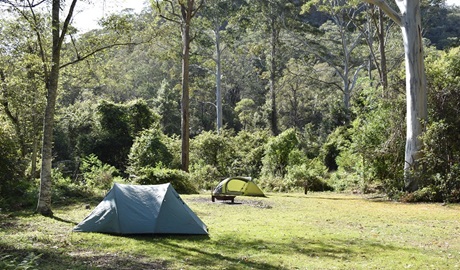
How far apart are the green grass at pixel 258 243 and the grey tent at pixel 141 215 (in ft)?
0.71

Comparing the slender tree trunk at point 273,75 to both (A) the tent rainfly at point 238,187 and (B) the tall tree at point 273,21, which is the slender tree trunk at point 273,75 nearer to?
(B) the tall tree at point 273,21

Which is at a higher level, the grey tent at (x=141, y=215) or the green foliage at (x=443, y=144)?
the green foliage at (x=443, y=144)

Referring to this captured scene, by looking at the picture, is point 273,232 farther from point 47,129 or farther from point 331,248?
point 47,129

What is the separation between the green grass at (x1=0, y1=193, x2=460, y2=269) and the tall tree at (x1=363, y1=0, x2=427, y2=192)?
3.49m

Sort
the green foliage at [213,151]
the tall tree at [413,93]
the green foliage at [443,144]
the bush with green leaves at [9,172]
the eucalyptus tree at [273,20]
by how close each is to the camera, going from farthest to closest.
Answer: the eucalyptus tree at [273,20] → the green foliage at [213,151] → the tall tree at [413,93] → the green foliage at [443,144] → the bush with green leaves at [9,172]

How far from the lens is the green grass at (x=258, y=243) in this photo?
6.86 m

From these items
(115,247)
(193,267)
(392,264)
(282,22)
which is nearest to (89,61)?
(115,247)

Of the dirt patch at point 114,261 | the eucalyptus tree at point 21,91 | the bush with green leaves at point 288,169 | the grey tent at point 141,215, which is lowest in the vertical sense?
the dirt patch at point 114,261

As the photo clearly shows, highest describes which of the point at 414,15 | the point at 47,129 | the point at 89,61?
the point at 414,15

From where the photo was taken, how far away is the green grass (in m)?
6.86

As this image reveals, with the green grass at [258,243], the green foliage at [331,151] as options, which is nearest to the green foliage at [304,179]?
the green foliage at [331,151]

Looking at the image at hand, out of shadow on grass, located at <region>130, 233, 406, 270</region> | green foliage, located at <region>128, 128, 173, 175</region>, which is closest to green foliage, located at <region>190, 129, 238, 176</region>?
green foliage, located at <region>128, 128, 173, 175</region>

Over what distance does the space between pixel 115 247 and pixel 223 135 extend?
1997 cm

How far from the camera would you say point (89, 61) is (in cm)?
1268
